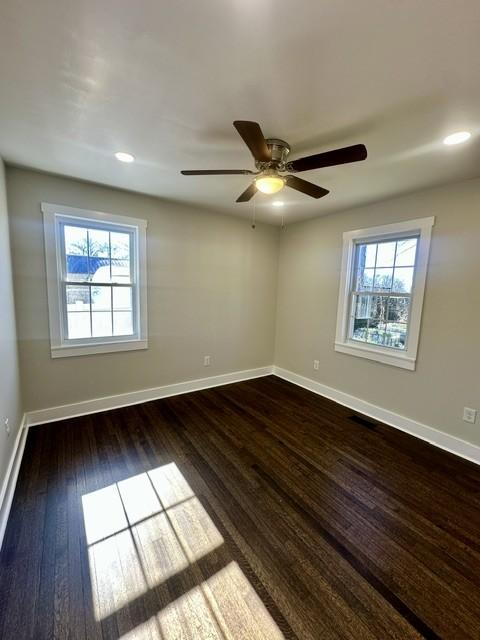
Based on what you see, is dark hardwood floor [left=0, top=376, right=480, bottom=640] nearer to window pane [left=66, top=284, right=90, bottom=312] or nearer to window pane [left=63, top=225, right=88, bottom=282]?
window pane [left=66, top=284, right=90, bottom=312]

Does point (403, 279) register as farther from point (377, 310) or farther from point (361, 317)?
point (361, 317)

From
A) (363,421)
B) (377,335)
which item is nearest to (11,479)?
(363,421)

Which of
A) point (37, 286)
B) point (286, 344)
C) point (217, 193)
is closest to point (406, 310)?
point (286, 344)

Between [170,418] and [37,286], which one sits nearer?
[37,286]

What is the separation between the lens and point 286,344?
452 centimetres

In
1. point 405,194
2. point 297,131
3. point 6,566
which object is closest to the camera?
point 6,566

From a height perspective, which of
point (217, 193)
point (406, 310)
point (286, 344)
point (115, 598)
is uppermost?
point (217, 193)

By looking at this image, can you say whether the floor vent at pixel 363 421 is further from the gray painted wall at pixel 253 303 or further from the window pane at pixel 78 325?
the window pane at pixel 78 325

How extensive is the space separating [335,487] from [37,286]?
323cm

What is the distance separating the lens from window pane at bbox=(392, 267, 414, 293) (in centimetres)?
299

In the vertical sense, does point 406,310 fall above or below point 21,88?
below

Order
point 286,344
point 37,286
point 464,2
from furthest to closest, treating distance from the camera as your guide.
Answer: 1. point 286,344
2. point 37,286
3. point 464,2

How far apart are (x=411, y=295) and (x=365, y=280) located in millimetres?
619

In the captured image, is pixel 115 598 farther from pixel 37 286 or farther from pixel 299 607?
pixel 37 286
